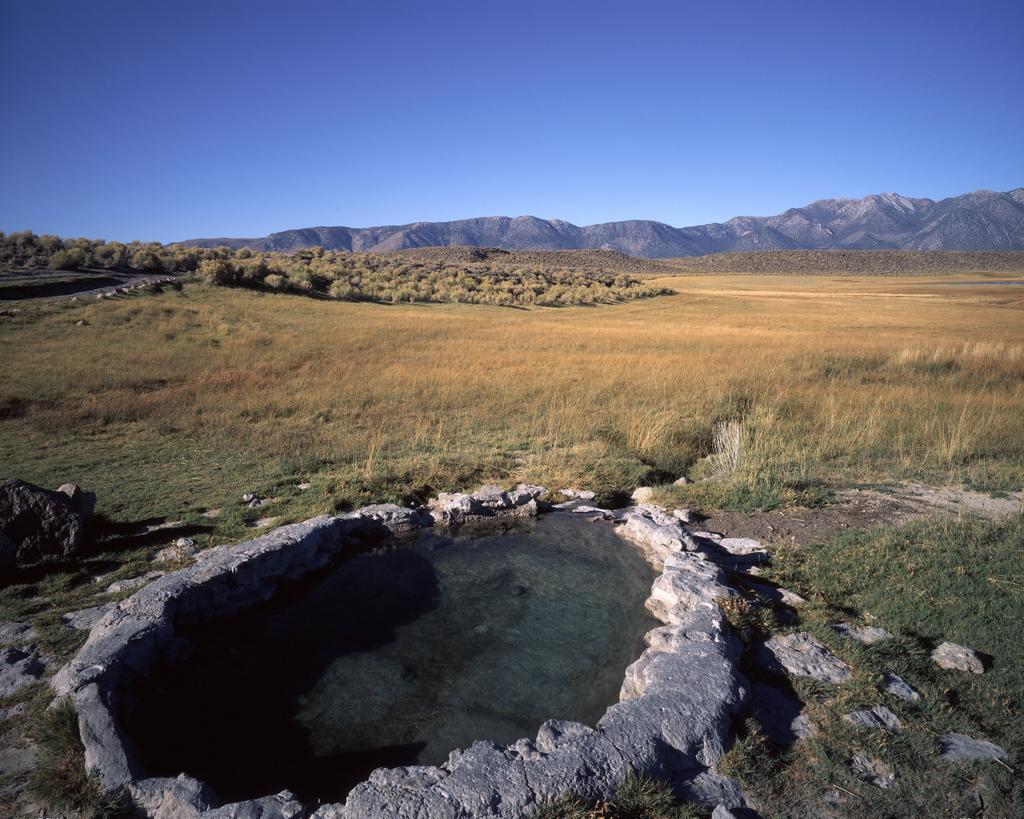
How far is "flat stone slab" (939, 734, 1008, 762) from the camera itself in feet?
12.8

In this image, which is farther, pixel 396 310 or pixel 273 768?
pixel 396 310

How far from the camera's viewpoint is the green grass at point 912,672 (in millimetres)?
3688

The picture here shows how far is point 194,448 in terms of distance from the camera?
11.4 meters

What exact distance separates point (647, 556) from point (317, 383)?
12185 millimetres

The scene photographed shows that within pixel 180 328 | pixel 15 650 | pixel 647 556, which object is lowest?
pixel 647 556

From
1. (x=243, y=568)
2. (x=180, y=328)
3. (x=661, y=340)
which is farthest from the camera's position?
(x=661, y=340)

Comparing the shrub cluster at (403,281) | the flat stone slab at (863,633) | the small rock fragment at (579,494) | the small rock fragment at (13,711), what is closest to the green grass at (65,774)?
the small rock fragment at (13,711)

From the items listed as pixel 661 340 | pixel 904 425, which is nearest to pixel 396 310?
pixel 661 340

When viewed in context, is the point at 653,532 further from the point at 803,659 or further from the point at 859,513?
the point at 859,513

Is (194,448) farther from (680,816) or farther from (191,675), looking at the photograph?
(680,816)

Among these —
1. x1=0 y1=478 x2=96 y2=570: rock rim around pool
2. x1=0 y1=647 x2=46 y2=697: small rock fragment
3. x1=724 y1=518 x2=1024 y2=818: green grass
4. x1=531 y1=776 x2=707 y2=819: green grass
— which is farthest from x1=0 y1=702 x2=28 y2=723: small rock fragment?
x1=724 y1=518 x2=1024 y2=818: green grass

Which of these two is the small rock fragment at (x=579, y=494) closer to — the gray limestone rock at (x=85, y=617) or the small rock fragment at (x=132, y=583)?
the small rock fragment at (x=132, y=583)

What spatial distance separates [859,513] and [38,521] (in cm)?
1112

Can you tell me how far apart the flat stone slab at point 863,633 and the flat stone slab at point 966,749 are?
3.64ft
